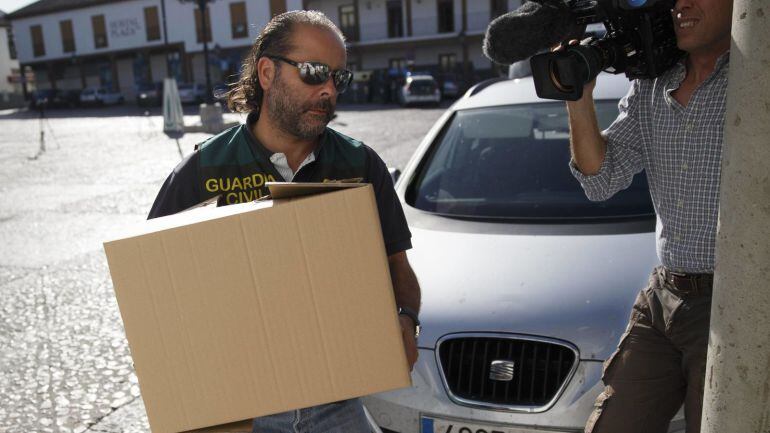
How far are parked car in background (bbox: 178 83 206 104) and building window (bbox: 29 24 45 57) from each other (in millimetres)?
19032

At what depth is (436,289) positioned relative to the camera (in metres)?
2.42

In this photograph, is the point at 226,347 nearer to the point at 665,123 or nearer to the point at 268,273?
the point at 268,273

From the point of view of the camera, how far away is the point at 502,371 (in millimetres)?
2131

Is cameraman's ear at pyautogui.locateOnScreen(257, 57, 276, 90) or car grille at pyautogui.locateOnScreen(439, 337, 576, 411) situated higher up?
cameraman's ear at pyautogui.locateOnScreen(257, 57, 276, 90)

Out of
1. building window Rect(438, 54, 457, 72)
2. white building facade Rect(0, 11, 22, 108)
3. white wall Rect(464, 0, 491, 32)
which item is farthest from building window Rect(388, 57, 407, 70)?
white building facade Rect(0, 11, 22, 108)

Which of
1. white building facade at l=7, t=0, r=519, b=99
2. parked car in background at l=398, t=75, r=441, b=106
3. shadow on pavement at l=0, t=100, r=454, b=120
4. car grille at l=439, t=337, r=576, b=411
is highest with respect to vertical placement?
white building facade at l=7, t=0, r=519, b=99

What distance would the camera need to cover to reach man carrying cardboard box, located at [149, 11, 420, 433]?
1742mm

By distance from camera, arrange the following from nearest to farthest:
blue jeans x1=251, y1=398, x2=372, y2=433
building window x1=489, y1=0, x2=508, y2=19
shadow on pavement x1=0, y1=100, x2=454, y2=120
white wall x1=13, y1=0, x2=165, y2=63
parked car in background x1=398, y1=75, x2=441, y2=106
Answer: blue jeans x1=251, y1=398, x2=372, y2=433
parked car in background x1=398, y1=75, x2=441, y2=106
shadow on pavement x1=0, y1=100, x2=454, y2=120
building window x1=489, y1=0, x2=508, y2=19
white wall x1=13, y1=0, x2=165, y2=63

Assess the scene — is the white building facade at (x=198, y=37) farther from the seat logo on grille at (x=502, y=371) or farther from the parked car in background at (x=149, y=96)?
the seat logo on grille at (x=502, y=371)

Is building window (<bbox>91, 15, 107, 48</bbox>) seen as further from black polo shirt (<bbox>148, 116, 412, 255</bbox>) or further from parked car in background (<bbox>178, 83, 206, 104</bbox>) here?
black polo shirt (<bbox>148, 116, 412, 255</bbox>)

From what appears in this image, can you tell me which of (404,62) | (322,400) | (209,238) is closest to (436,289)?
(322,400)

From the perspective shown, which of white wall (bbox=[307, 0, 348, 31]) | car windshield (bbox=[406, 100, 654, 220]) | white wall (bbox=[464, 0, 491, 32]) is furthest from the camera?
white wall (bbox=[307, 0, 348, 31])

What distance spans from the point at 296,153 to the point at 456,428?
0.97 meters

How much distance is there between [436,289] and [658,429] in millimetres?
847
